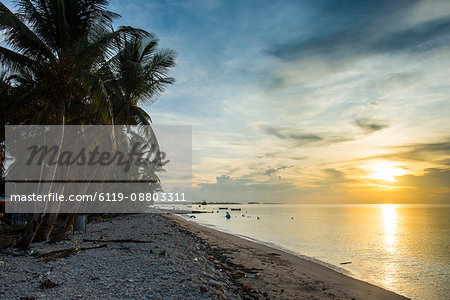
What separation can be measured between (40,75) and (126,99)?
5841mm

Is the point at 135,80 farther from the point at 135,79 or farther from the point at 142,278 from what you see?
the point at 142,278

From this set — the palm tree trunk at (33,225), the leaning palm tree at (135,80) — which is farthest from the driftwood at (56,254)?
the leaning palm tree at (135,80)

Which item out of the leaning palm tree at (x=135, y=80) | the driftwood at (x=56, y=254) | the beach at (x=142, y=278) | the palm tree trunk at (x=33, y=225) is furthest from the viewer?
the leaning palm tree at (x=135, y=80)

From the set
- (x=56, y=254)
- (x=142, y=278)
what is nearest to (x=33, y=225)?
(x=56, y=254)

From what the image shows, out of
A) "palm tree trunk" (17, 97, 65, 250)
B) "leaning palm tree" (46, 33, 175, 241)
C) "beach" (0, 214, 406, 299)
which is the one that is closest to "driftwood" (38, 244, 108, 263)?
"beach" (0, 214, 406, 299)

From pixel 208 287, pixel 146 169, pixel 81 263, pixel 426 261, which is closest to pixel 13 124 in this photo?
pixel 81 263

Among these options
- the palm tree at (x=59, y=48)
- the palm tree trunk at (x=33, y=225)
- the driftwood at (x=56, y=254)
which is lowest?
the driftwood at (x=56, y=254)

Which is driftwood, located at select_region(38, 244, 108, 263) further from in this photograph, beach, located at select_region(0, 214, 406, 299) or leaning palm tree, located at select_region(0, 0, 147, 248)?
leaning palm tree, located at select_region(0, 0, 147, 248)

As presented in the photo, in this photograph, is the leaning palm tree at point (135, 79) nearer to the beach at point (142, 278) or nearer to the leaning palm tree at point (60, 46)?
the leaning palm tree at point (60, 46)

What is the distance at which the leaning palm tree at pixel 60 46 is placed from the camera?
34.7 feet

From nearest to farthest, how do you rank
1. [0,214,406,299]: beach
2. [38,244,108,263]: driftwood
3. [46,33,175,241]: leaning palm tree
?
[0,214,406,299]: beach, [38,244,108,263]: driftwood, [46,33,175,241]: leaning palm tree

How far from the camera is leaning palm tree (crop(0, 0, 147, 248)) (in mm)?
10562

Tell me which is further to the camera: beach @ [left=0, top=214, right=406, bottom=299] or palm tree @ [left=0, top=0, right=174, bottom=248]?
palm tree @ [left=0, top=0, right=174, bottom=248]

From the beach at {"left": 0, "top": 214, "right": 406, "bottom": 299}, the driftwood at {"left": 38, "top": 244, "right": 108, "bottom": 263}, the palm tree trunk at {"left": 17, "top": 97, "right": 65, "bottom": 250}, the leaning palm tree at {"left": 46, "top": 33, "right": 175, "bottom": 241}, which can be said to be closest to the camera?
the beach at {"left": 0, "top": 214, "right": 406, "bottom": 299}
